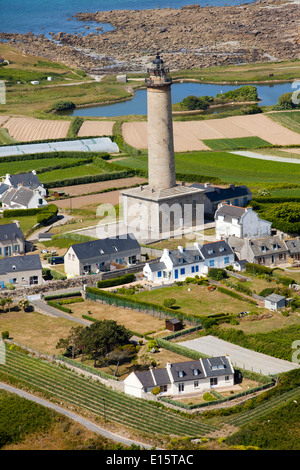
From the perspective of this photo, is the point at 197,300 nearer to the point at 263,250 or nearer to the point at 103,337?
the point at 263,250

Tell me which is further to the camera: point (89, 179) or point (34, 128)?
point (34, 128)

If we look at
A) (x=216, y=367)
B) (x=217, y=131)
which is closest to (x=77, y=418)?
(x=216, y=367)

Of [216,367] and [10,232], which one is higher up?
[10,232]

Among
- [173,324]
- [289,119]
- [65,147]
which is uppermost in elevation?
[289,119]

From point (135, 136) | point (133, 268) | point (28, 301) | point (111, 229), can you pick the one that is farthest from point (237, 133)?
point (28, 301)

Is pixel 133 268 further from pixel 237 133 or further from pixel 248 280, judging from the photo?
pixel 237 133

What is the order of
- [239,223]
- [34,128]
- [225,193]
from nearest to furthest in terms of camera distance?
[239,223]
[225,193]
[34,128]
